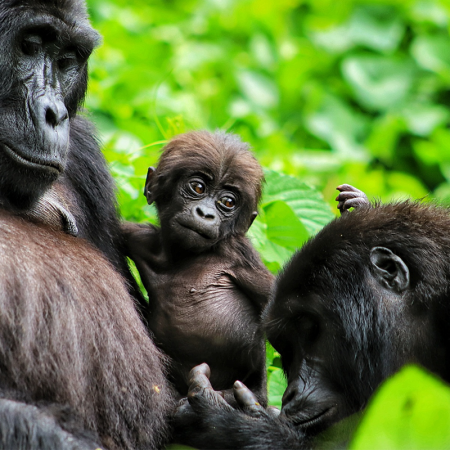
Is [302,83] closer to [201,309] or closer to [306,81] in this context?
[306,81]

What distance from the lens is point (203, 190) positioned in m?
3.51

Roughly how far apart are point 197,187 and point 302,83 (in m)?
4.34

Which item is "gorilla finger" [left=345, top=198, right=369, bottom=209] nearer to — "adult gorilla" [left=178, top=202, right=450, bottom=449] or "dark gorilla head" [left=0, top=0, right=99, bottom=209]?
"adult gorilla" [left=178, top=202, right=450, bottom=449]

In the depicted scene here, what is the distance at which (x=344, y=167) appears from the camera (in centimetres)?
612

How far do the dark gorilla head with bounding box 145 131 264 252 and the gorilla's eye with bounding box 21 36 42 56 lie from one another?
931 millimetres

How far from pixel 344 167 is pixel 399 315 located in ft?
11.6

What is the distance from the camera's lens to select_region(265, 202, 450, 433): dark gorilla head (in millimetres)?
2654

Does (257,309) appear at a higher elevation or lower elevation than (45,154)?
lower

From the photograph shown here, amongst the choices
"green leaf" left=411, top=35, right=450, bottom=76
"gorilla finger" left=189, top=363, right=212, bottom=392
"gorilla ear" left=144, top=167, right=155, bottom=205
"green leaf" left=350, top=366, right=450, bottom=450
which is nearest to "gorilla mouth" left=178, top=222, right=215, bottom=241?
"gorilla ear" left=144, top=167, right=155, bottom=205

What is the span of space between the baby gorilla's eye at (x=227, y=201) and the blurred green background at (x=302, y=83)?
5.40 ft

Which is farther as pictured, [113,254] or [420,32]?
[420,32]

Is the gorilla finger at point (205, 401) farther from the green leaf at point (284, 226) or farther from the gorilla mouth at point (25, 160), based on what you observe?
the green leaf at point (284, 226)

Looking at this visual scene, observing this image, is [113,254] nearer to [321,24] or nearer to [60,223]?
[60,223]

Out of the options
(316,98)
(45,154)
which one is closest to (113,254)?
(45,154)
